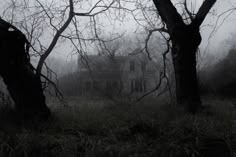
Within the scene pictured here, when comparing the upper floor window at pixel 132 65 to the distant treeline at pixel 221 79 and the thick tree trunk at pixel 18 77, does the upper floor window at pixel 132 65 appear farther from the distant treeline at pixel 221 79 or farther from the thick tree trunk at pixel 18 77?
the thick tree trunk at pixel 18 77

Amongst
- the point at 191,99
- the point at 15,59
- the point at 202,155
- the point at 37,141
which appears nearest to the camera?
the point at 202,155

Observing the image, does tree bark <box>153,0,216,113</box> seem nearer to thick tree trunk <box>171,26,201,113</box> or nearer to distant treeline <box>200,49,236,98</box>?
thick tree trunk <box>171,26,201,113</box>

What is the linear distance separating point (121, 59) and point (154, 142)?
2392cm

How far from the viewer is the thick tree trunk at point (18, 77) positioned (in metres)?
4.81

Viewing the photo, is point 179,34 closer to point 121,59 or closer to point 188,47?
point 188,47

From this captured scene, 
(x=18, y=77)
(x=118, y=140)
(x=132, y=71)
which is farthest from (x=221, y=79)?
(x=132, y=71)

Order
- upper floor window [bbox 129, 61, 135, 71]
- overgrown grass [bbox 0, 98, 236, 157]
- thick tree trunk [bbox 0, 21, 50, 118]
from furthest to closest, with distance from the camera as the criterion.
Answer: upper floor window [bbox 129, 61, 135, 71] → thick tree trunk [bbox 0, 21, 50, 118] → overgrown grass [bbox 0, 98, 236, 157]

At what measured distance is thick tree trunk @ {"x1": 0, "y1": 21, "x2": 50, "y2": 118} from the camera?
481 cm

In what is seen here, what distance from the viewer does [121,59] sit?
88.6ft

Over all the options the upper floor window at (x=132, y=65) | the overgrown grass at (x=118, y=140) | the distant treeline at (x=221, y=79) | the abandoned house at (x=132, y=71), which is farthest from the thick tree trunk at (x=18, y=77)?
the upper floor window at (x=132, y=65)

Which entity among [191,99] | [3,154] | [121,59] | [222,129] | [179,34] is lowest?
[3,154]

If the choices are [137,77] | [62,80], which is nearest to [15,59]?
[62,80]

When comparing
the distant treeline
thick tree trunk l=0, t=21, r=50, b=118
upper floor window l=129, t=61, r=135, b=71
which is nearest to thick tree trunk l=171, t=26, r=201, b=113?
thick tree trunk l=0, t=21, r=50, b=118

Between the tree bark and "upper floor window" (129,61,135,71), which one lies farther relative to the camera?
"upper floor window" (129,61,135,71)
